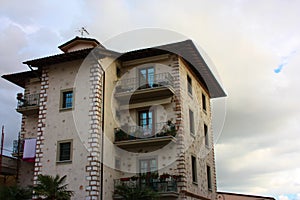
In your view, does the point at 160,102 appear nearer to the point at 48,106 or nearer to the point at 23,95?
the point at 48,106

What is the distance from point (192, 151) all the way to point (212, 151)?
Answer: 535 cm

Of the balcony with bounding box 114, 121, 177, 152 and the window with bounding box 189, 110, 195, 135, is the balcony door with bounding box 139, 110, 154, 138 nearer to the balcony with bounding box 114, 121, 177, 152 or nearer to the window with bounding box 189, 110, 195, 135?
the balcony with bounding box 114, 121, 177, 152

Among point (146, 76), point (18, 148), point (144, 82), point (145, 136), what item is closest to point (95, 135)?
point (145, 136)

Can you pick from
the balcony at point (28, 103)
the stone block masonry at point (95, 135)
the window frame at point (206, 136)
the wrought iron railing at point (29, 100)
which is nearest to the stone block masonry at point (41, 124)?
the balcony at point (28, 103)

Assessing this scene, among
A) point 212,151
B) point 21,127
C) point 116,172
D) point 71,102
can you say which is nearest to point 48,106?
point 71,102

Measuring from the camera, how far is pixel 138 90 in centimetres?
2447

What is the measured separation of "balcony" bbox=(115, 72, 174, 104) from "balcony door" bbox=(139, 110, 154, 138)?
81 cm

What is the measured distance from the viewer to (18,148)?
2605 centimetres

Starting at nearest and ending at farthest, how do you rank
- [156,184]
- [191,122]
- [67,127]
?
[156,184]
[67,127]
[191,122]

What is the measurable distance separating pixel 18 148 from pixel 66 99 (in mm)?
4918

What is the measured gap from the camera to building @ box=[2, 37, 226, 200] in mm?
22594

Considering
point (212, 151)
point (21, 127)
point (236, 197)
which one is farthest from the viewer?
point (236, 197)

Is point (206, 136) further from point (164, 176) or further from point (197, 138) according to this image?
point (164, 176)

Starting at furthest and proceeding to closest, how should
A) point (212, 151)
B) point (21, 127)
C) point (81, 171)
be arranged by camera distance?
point (212, 151)
point (21, 127)
point (81, 171)
